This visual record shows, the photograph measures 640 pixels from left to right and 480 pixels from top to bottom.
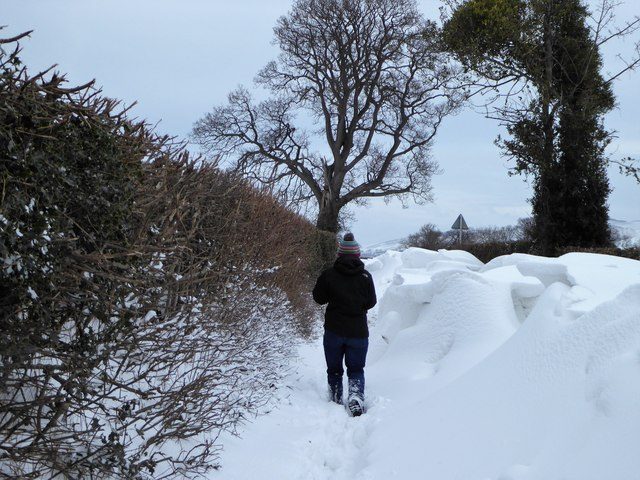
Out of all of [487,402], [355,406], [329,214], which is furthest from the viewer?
[329,214]

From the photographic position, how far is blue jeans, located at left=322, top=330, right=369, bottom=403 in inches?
252

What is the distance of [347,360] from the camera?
257 inches

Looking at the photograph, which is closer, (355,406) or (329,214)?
(355,406)

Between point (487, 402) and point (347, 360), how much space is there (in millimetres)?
2123

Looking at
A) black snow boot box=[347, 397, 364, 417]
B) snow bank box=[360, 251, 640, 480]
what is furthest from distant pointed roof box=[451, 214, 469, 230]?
black snow boot box=[347, 397, 364, 417]

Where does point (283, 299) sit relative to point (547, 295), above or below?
above

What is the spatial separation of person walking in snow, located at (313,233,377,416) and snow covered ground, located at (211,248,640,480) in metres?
0.40

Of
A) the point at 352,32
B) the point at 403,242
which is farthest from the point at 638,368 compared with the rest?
the point at 403,242

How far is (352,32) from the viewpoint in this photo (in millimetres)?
25781

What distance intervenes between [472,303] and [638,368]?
3293 mm

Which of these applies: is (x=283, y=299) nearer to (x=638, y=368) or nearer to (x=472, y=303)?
(x=472, y=303)

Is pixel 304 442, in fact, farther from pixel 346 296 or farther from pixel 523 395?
pixel 523 395

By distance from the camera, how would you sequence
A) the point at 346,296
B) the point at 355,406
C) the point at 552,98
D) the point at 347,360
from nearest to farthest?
the point at 355,406, the point at 346,296, the point at 347,360, the point at 552,98

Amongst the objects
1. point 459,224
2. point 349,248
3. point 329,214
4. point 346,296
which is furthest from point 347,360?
point 329,214
